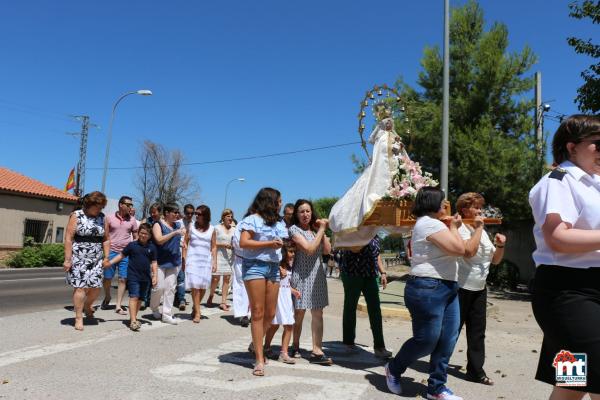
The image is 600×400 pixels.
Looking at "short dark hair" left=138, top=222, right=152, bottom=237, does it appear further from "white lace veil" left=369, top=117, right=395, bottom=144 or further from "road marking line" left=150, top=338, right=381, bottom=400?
"white lace veil" left=369, top=117, right=395, bottom=144

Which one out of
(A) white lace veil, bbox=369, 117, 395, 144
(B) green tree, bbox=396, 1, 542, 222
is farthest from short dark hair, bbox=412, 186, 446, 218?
(B) green tree, bbox=396, 1, 542, 222

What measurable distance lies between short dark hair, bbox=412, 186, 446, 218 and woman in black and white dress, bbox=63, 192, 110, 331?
4607mm

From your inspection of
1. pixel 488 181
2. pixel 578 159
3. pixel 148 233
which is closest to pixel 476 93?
pixel 488 181

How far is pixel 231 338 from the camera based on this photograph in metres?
6.82

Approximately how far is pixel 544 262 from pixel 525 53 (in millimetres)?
19860

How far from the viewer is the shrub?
75.3ft

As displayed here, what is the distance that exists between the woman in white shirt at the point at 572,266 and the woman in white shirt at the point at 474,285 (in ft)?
8.45

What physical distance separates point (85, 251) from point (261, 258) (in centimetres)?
314

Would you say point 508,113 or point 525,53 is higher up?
point 525,53

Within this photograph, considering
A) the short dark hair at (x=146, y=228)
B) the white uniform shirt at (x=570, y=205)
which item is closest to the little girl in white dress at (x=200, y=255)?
the short dark hair at (x=146, y=228)

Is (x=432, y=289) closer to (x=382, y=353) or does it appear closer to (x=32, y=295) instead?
(x=382, y=353)

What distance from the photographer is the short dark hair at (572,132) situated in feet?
8.48

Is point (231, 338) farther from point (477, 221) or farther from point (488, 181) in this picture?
point (488, 181)

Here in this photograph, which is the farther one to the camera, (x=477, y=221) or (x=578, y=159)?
(x=477, y=221)
